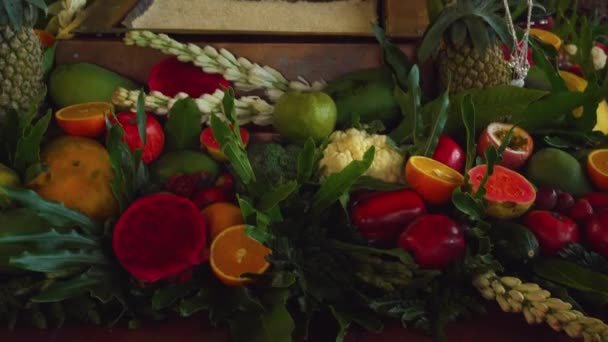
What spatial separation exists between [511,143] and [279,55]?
508mm

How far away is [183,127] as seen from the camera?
3.61ft

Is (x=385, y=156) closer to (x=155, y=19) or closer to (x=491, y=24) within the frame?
(x=491, y=24)

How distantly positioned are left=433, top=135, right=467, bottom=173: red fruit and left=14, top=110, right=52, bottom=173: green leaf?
65cm

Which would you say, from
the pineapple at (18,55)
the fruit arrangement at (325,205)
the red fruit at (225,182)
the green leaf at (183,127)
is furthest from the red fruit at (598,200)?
the pineapple at (18,55)

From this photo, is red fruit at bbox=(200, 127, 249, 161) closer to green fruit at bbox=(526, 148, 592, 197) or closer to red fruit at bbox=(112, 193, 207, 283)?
red fruit at bbox=(112, 193, 207, 283)

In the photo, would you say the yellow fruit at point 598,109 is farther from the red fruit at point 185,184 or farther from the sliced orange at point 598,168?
the red fruit at point 185,184

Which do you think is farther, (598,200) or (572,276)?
(598,200)

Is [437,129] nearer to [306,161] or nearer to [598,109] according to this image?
[306,161]

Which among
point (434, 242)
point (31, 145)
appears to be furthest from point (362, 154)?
point (31, 145)

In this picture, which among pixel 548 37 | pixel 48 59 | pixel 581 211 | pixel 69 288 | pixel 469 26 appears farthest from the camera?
pixel 548 37

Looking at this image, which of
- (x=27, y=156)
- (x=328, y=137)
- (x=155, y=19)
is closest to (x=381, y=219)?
(x=328, y=137)

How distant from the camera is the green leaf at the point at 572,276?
0.79m

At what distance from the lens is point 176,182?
0.96m

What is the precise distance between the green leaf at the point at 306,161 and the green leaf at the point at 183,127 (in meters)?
0.29
